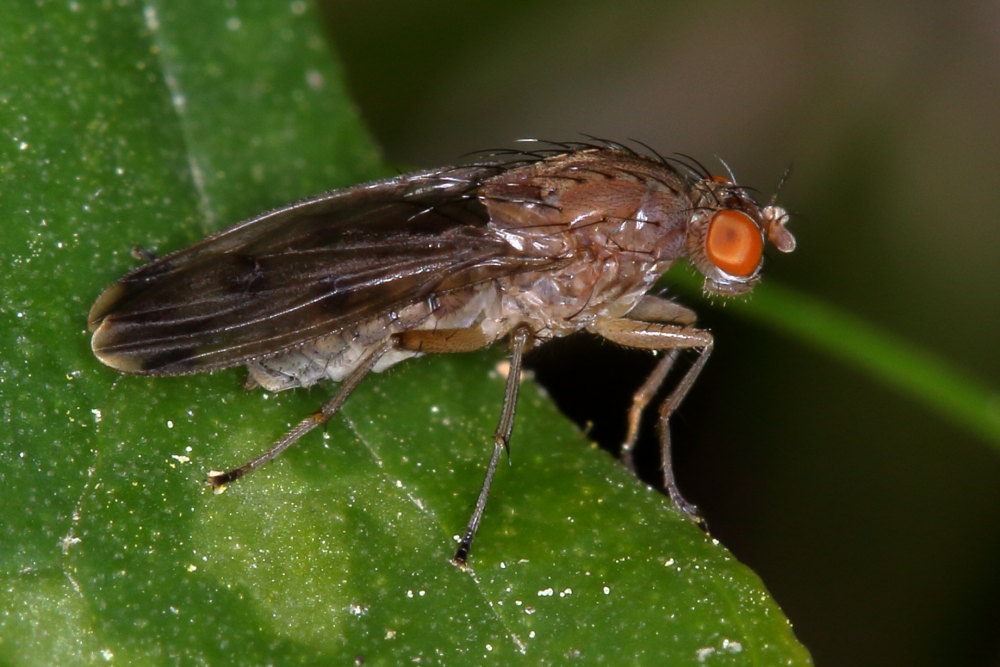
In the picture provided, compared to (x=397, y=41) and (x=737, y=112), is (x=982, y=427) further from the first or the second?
(x=397, y=41)

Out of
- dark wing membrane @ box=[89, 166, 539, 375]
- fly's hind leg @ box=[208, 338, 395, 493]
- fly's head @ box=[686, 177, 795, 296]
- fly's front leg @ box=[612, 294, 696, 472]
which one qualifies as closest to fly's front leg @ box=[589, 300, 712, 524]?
fly's front leg @ box=[612, 294, 696, 472]

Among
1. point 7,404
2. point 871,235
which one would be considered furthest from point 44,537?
point 871,235

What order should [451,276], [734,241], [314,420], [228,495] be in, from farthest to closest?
[734,241] < [451,276] < [314,420] < [228,495]

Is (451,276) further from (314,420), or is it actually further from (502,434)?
(314,420)

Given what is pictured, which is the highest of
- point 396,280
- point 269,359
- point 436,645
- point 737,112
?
point 737,112

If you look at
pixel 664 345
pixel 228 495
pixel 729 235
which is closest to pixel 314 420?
pixel 228 495

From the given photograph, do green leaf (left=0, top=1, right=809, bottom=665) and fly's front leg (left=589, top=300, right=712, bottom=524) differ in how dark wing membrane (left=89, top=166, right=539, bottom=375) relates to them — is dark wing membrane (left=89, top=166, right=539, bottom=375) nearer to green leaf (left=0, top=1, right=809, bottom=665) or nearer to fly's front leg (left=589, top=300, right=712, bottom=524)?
green leaf (left=0, top=1, right=809, bottom=665)

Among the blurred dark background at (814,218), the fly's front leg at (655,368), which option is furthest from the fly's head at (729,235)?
the blurred dark background at (814,218)
